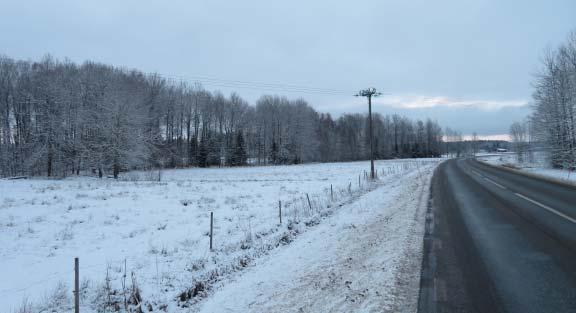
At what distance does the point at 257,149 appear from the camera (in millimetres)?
81062

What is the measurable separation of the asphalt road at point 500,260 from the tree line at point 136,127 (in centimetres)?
3478

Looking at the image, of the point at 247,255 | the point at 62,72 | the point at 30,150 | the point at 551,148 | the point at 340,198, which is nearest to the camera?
the point at 247,255

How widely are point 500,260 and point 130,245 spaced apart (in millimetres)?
9057

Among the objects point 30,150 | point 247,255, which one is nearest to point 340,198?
point 247,255

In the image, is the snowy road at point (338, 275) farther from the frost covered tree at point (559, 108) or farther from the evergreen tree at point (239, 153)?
the evergreen tree at point (239, 153)

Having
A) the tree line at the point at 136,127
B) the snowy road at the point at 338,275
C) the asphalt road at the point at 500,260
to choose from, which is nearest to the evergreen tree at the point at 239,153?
the tree line at the point at 136,127

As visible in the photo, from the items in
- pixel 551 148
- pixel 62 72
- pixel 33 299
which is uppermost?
pixel 62 72

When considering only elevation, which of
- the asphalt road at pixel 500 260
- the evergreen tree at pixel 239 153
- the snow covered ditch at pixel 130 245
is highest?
the evergreen tree at pixel 239 153

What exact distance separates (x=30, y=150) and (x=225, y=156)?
3773cm

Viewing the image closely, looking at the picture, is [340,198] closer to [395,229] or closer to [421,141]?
[395,229]

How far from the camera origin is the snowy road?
4574mm

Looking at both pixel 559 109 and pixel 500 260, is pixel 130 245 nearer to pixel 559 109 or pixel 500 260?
pixel 500 260

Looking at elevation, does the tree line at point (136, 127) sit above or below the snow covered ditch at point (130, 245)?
above

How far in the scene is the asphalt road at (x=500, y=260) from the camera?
4266 mm
